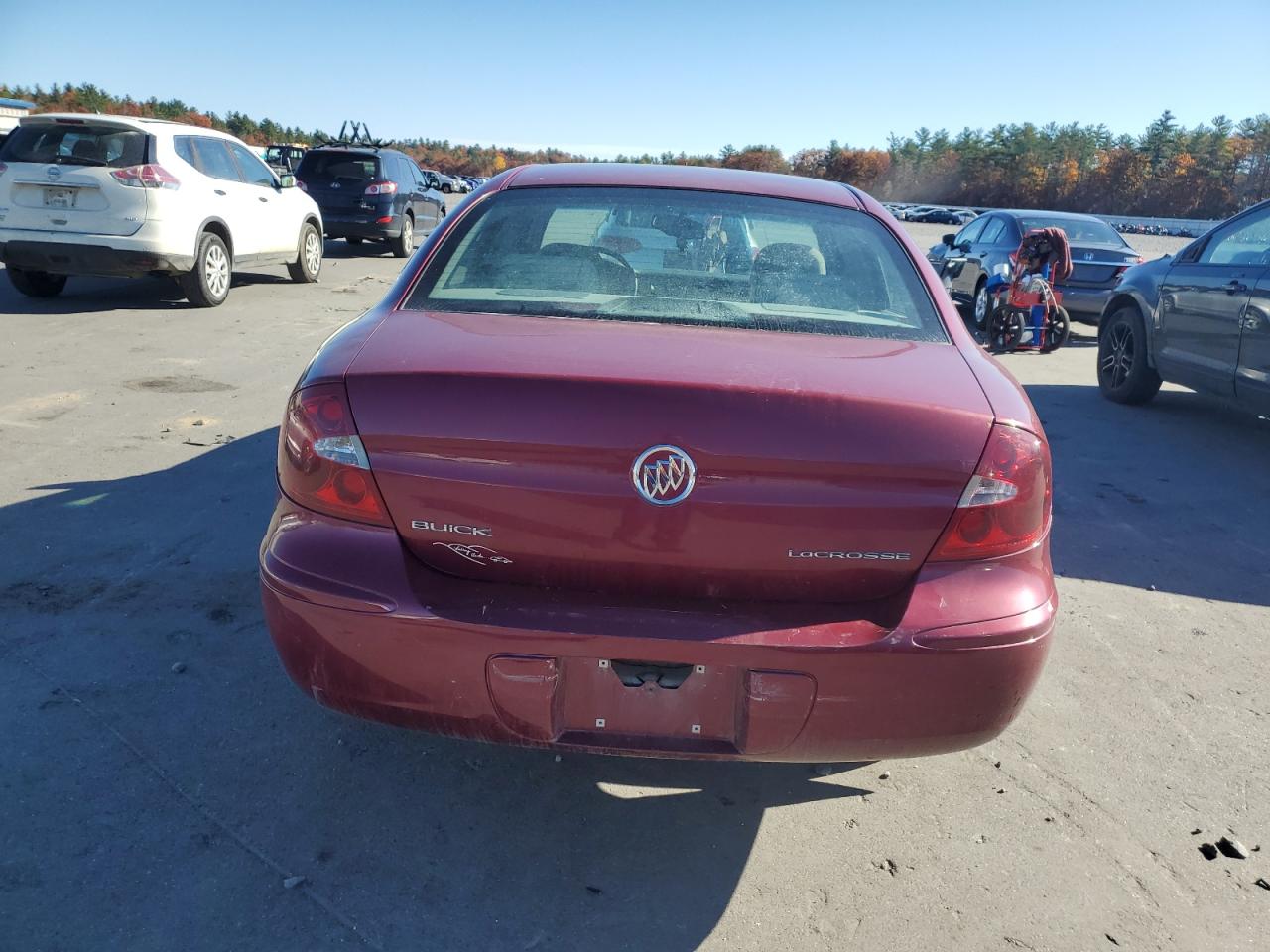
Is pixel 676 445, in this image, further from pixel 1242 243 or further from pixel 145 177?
pixel 145 177

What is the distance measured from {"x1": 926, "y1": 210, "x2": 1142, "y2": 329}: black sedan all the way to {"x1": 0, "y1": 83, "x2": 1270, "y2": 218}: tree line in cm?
6364

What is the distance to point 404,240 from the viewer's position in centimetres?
1673

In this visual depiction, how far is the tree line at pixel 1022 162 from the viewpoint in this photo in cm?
8194

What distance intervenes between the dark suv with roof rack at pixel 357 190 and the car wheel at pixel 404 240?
0.06 feet

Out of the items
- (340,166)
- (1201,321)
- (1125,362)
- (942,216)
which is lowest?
(1125,362)

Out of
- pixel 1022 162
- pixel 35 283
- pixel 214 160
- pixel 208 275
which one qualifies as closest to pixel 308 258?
pixel 214 160

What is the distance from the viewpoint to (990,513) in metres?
2.21

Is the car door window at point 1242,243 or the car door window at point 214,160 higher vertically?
the car door window at point 214,160

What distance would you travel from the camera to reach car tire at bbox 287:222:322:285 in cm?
1280

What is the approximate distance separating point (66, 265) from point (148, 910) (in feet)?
28.7

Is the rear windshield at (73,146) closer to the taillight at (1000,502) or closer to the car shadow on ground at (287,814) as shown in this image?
the car shadow on ground at (287,814)

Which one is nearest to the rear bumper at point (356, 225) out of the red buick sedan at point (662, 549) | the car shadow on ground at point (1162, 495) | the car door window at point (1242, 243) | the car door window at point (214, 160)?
the car door window at point (214, 160)

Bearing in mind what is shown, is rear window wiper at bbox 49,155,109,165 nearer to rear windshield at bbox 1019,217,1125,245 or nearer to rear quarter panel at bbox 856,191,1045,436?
rear quarter panel at bbox 856,191,1045,436

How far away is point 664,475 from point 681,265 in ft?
3.87
